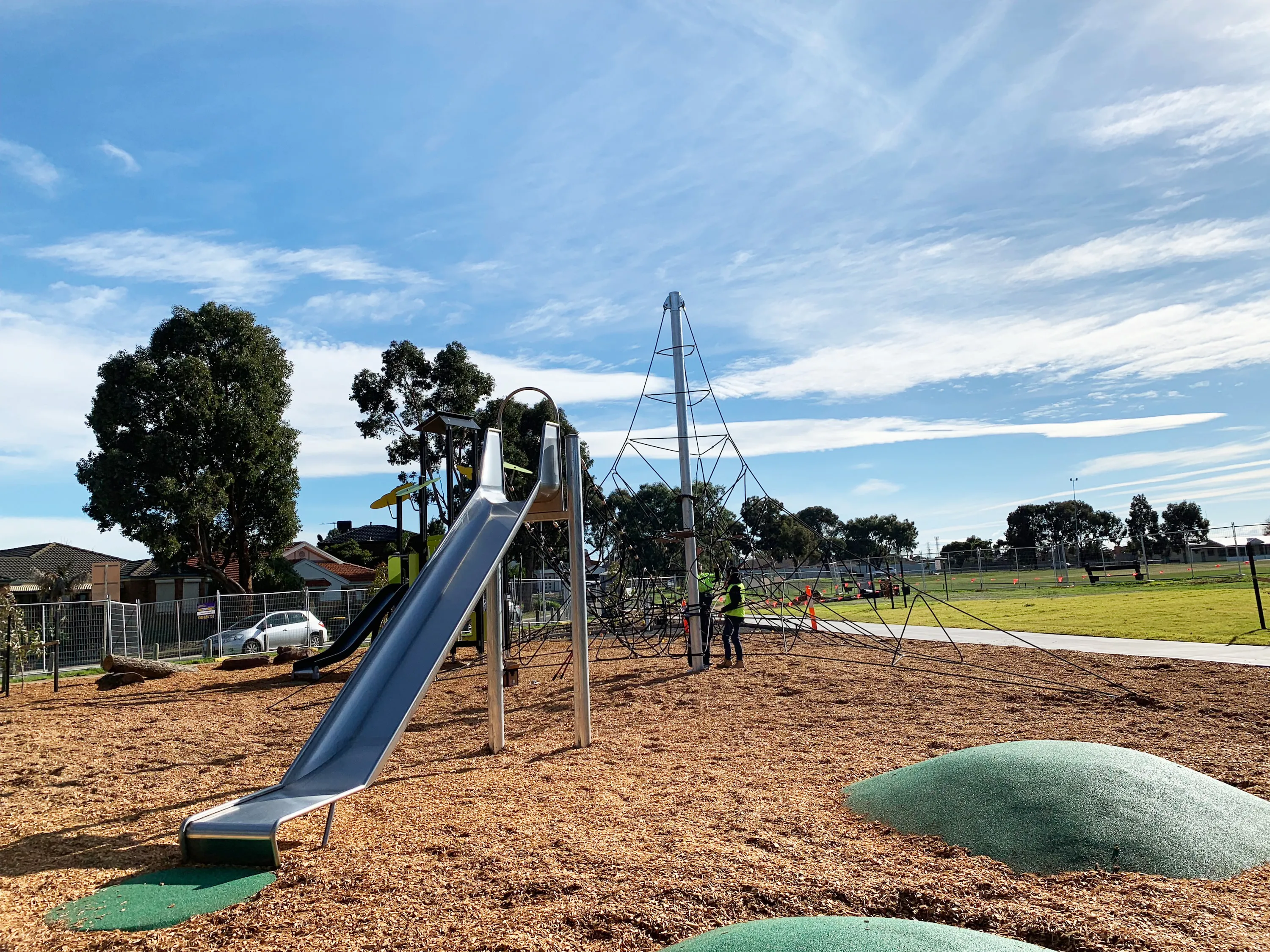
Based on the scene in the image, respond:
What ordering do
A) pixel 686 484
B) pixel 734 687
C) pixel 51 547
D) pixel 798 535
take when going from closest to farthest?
pixel 734 687 < pixel 686 484 < pixel 51 547 < pixel 798 535

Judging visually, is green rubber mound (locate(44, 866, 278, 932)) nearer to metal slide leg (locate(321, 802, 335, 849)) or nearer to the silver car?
metal slide leg (locate(321, 802, 335, 849))

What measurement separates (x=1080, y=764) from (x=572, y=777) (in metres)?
3.49

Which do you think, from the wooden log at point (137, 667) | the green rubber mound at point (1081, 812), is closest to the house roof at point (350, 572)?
the wooden log at point (137, 667)

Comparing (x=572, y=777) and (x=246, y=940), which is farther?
(x=572, y=777)

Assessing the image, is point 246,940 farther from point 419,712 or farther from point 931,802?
point 419,712

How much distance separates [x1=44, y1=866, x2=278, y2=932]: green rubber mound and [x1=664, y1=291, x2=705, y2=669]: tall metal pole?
8939mm

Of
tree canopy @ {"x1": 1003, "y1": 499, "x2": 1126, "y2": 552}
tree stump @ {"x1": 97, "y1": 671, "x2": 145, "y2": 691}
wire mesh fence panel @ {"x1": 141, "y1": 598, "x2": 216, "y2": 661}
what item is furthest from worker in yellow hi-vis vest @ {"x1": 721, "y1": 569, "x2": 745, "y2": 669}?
tree canopy @ {"x1": 1003, "y1": 499, "x2": 1126, "y2": 552}

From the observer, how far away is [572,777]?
20.9 feet

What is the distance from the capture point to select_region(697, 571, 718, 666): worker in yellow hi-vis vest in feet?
44.0

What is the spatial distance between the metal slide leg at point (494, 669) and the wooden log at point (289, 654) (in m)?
12.1

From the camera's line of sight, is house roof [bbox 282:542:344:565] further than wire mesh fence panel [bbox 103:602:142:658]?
Yes

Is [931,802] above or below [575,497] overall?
below

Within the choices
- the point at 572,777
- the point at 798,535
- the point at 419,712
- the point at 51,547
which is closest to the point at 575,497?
the point at 572,777

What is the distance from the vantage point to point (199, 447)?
2817 cm
